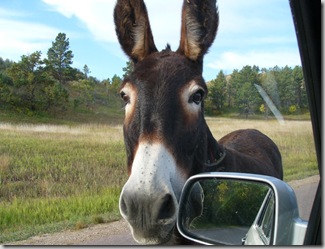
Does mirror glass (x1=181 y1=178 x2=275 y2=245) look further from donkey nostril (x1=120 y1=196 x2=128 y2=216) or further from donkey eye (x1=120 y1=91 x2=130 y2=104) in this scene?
donkey eye (x1=120 y1=91 x2=130 y2=104)

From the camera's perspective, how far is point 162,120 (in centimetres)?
232

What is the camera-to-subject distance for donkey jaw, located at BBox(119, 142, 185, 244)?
6.94ft

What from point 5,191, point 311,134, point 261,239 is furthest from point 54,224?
point 311,134

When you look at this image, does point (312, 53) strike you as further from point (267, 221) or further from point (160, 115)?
point (267, 221)

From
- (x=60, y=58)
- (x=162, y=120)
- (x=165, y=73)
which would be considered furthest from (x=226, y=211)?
(x=60, y=58)

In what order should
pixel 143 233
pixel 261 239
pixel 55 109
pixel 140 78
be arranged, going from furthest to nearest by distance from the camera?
pixel 55 109 < pixel 140 78 < pixel 143 233 < pixel 261 239

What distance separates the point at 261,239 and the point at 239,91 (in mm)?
1175

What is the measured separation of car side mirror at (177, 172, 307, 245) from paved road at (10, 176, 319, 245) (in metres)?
0.37

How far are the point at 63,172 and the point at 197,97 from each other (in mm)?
883

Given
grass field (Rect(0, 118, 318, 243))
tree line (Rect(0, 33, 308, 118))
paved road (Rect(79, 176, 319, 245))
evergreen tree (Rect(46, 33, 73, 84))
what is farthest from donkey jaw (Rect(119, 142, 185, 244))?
evergreen tree (Rect(46, 33, 73, 84))

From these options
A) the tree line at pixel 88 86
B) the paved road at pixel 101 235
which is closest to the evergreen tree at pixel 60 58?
the tree line at pixel 88 86

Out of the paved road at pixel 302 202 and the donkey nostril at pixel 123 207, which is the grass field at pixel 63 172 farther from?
the donkey nostril at pixel 123 207

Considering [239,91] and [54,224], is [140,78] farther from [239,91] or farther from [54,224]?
[54,224]

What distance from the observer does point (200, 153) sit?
2.61 meters
